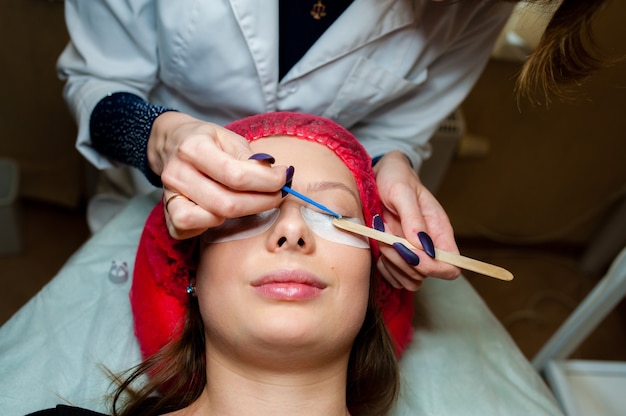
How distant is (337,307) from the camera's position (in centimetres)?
83

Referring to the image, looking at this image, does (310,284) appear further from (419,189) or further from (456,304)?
(456,304)

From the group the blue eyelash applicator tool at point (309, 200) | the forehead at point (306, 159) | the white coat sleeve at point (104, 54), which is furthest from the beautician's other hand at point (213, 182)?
the white coat sleeve at point (104, 54)

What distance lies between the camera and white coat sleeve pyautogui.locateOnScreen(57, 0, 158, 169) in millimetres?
1049

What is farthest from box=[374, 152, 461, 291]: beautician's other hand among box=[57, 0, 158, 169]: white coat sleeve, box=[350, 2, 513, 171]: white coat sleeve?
box=[57, 0, 158, 169]: white coat sleeve

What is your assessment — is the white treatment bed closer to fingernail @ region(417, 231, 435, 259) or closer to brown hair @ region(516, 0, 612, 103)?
fingernail @ region(417, 231, 435, 259)

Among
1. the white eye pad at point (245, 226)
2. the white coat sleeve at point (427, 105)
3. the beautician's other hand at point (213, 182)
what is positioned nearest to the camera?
the beautician's other hand at point (213, 182)

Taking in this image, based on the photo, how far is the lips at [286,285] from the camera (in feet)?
2.62

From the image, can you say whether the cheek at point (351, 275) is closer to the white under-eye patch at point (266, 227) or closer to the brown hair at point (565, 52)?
the white under-eye patch at point (266, 227)

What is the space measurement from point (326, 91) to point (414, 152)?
29cm

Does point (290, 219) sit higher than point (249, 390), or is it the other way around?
point (290, 219)

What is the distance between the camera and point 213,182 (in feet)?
2.43

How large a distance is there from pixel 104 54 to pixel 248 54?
0.30 m

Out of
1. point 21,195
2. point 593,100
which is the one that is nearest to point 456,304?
point 593,100

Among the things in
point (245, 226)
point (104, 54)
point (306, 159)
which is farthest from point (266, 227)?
point (104, 54)
